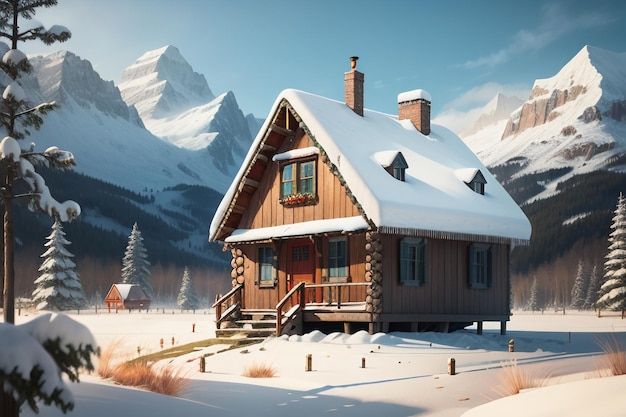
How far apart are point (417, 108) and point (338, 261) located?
9.58 meters

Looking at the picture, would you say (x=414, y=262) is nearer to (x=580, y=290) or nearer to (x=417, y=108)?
(x=417, y=108)

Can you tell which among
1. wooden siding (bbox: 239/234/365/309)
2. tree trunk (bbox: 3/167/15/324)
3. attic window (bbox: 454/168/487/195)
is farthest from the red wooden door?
tree trunk (bbox: 3/167/15/324)

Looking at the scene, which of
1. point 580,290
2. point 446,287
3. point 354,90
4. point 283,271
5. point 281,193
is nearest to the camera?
point 446,287

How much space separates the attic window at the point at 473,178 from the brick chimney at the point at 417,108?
3.73 metres

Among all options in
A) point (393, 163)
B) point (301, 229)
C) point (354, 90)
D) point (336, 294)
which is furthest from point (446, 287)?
point (354, 90)

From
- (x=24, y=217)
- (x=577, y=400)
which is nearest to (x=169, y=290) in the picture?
(x=24, y=217)

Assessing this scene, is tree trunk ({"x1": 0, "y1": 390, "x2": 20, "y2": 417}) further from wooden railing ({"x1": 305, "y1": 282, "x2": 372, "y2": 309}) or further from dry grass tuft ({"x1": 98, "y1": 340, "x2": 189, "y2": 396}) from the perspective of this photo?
wooden railing ({"x1": 305, "y1": 282, "x2": 372, "y2": 309})

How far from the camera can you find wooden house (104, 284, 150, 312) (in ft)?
263

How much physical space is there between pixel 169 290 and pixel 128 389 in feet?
392

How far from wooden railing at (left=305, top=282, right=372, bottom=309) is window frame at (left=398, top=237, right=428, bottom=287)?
1390mm

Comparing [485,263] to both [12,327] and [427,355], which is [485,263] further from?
[12,327]

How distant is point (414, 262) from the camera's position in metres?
27.2

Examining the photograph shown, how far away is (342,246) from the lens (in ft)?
90.2

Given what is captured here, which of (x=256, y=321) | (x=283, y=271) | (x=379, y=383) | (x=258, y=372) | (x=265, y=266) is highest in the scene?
(x=265, y=266)
